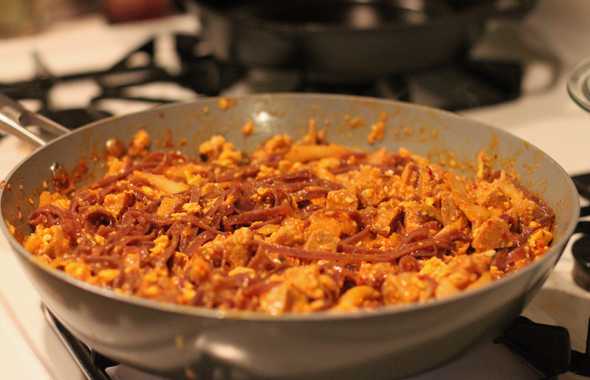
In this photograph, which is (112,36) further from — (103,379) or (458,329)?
(458,329)

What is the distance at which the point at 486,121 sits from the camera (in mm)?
1771

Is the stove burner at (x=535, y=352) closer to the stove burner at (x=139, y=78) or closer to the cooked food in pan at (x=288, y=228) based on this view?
Answer: the cooked food in pan at (x=288, y=228)

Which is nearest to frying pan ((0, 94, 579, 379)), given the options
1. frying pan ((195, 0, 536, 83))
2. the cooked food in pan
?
the cooked food in pan

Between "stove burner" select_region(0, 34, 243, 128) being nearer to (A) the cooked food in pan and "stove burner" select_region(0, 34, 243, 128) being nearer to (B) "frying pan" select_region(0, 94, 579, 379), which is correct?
(A) the cooked food in pan

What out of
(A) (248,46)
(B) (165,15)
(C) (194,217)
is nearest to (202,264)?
(C) (194,217)

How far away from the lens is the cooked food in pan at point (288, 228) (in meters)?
0.90

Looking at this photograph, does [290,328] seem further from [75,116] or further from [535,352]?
[75,116]

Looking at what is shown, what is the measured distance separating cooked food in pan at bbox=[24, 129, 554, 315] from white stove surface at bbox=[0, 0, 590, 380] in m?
0.13

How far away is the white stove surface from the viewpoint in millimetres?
1014

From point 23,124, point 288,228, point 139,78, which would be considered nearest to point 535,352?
point 288,228

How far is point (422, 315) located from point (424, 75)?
1.10 m

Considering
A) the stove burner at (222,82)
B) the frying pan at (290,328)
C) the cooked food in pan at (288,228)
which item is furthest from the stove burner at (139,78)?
the frying pan at (290,328)

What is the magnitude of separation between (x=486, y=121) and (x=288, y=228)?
2.90 feet

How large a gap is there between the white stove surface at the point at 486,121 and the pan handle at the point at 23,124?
0.21 meters
